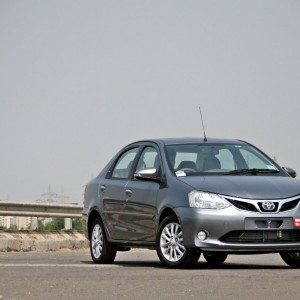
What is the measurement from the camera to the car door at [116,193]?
15117mm

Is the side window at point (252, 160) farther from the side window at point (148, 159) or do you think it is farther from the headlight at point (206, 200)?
the headlight at point (206, 200)

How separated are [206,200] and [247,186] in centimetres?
50

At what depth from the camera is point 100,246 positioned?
15.7 m

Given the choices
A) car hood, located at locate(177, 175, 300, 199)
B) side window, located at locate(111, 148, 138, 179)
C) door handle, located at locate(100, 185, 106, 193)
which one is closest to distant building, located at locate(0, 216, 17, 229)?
door handle, located at locate(100, 185, 106, 193)

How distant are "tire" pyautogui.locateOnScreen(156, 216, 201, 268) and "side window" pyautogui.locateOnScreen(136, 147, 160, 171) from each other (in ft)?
3.67

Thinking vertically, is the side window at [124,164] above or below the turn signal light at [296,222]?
Answer: above

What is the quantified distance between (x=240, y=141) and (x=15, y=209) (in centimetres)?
874

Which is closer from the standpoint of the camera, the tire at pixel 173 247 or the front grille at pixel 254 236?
the front grille at pixel 254 236

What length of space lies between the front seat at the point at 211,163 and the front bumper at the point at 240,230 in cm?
98

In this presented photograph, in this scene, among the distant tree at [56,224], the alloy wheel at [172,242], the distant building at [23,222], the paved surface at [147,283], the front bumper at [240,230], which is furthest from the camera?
the distant tree at [56,224]

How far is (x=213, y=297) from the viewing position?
9.68 meters

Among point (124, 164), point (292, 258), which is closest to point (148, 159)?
point (124, 164)

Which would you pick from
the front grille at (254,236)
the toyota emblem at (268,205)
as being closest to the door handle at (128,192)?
the front grille at (254,236)

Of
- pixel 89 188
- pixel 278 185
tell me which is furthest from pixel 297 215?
pixel 89 188
